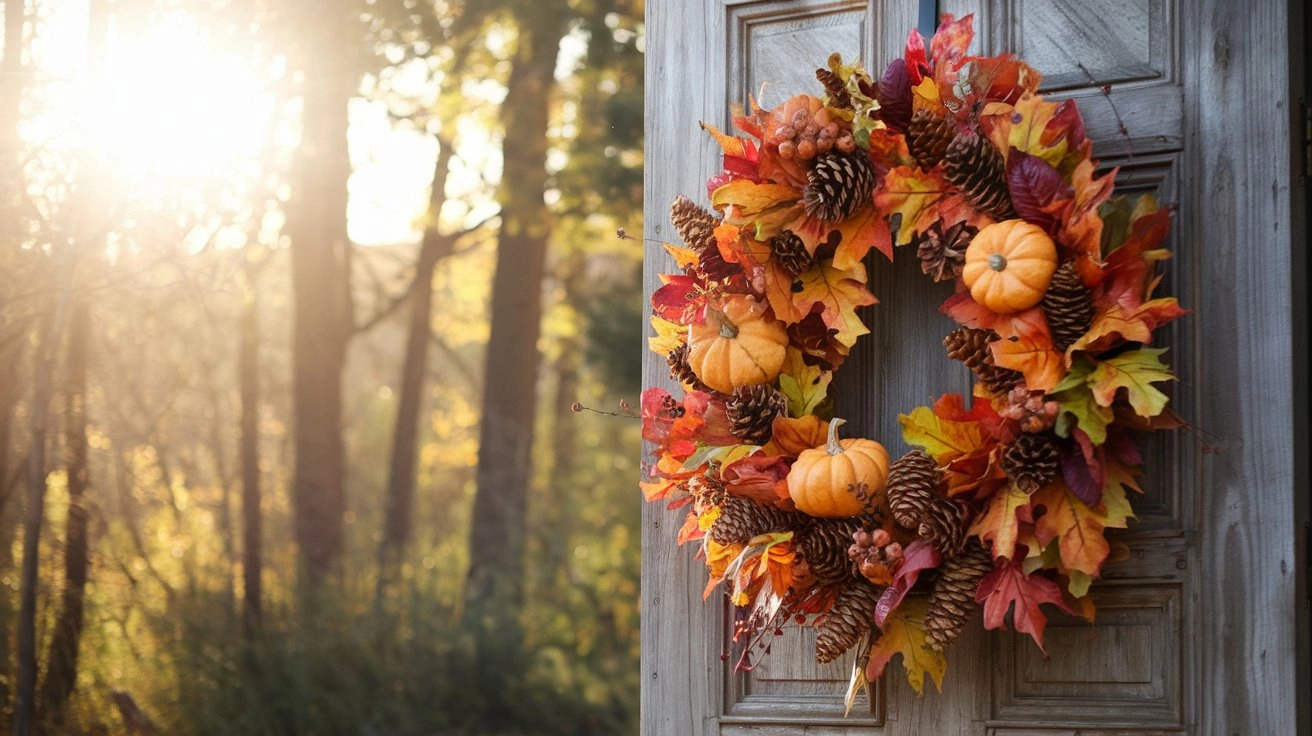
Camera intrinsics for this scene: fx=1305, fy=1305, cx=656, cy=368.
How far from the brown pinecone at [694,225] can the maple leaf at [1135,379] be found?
915 mm

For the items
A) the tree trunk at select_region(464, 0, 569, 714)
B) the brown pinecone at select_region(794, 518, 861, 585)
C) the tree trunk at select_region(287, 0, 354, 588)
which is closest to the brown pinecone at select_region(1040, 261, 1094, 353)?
the brown pinecone at select_region(794, 518, 861, 585)

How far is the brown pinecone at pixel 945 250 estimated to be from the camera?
2698mm

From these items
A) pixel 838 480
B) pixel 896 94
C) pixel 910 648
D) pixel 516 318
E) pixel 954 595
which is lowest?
pixel 910 648

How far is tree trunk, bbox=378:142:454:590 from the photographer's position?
10.7 meters

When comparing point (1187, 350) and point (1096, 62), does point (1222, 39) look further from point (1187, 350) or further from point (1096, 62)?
point (1187, 350)

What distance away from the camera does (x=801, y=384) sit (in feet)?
9.64

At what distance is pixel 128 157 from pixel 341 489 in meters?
4.59

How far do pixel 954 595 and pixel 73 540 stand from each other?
12.9ft

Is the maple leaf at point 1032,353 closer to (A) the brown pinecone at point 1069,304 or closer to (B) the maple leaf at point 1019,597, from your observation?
(A) the brown pinecone at point 1069,304

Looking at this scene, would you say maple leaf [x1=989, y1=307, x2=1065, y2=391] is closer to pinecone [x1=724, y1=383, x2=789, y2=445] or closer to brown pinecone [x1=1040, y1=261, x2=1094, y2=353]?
brown pinecone [x1=1040, y1=261, x2=1094, y2=353]

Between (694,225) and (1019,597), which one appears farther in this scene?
(694,225)

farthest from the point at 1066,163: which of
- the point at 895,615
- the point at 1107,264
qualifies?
the point at 895,615

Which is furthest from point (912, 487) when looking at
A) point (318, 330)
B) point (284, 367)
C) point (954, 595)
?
point (284, 367)

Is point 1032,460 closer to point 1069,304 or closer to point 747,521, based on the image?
point 1069,304
